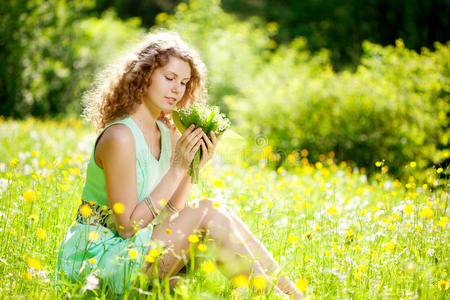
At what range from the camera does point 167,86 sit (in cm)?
245

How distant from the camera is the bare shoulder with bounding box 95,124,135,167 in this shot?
6.96 feet

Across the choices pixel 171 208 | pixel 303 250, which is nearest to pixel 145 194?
pixel 171 208

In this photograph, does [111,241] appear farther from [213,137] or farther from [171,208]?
[213,137]

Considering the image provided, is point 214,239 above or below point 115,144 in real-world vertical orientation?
below

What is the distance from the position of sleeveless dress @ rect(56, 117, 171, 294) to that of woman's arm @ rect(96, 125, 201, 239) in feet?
0.27

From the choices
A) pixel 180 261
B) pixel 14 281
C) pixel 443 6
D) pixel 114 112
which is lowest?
pixel 14 281

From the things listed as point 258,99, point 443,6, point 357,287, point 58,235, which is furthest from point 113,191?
point 443,6

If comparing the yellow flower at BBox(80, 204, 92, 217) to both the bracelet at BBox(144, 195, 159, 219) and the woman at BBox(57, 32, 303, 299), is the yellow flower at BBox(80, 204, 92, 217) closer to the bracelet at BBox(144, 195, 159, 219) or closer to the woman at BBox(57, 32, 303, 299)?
the woman at BBox(57, 32, 303, 299)

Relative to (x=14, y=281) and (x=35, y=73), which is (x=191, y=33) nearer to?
(x=35, y=73)

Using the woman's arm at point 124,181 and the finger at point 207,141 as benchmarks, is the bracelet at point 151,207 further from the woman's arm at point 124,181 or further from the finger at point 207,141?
the finger at point 207,141

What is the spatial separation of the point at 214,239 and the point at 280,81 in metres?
5.72

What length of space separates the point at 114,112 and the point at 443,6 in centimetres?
1577

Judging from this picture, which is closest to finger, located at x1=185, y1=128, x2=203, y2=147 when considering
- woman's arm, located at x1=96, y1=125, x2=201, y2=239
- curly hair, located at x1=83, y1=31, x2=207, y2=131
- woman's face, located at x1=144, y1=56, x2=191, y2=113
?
woman's arm, located at x1=96, y1=125, x2=201, y2=239

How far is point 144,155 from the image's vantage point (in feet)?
7.66
